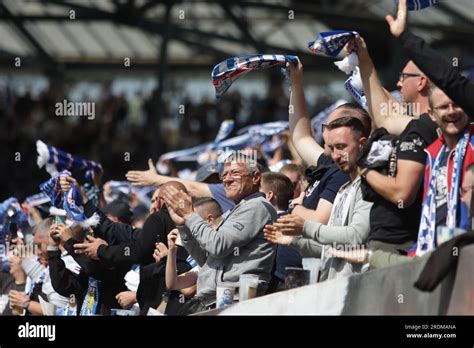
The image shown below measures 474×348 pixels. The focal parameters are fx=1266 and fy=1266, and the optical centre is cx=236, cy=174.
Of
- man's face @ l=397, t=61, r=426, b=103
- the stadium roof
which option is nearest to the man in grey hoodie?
man's face @ l=397, t=61, r=426, b=103

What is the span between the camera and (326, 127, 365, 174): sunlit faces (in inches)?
300

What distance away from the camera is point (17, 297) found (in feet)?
35.5

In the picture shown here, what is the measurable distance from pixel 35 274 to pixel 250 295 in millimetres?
3636

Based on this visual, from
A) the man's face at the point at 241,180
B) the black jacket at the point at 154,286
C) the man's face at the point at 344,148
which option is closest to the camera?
the man's face at the point at 344,148

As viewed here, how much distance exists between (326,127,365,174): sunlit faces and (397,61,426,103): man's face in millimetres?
399

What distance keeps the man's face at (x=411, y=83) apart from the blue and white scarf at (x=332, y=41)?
1.52 ft

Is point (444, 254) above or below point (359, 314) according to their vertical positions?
above

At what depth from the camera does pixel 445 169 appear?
6828 mm

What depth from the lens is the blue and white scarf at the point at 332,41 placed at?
25.8ft

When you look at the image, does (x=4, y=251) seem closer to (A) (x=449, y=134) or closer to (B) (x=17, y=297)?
(B) (x=17, y=297)

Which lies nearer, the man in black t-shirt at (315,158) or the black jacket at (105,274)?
Result: the man in black t-shirt at (315,158)

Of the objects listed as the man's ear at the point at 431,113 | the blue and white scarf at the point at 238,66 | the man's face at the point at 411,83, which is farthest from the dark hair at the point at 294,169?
the man's ear at the point at 431,113

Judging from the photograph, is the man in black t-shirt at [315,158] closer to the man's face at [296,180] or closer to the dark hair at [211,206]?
the dark hair at [211,206]
